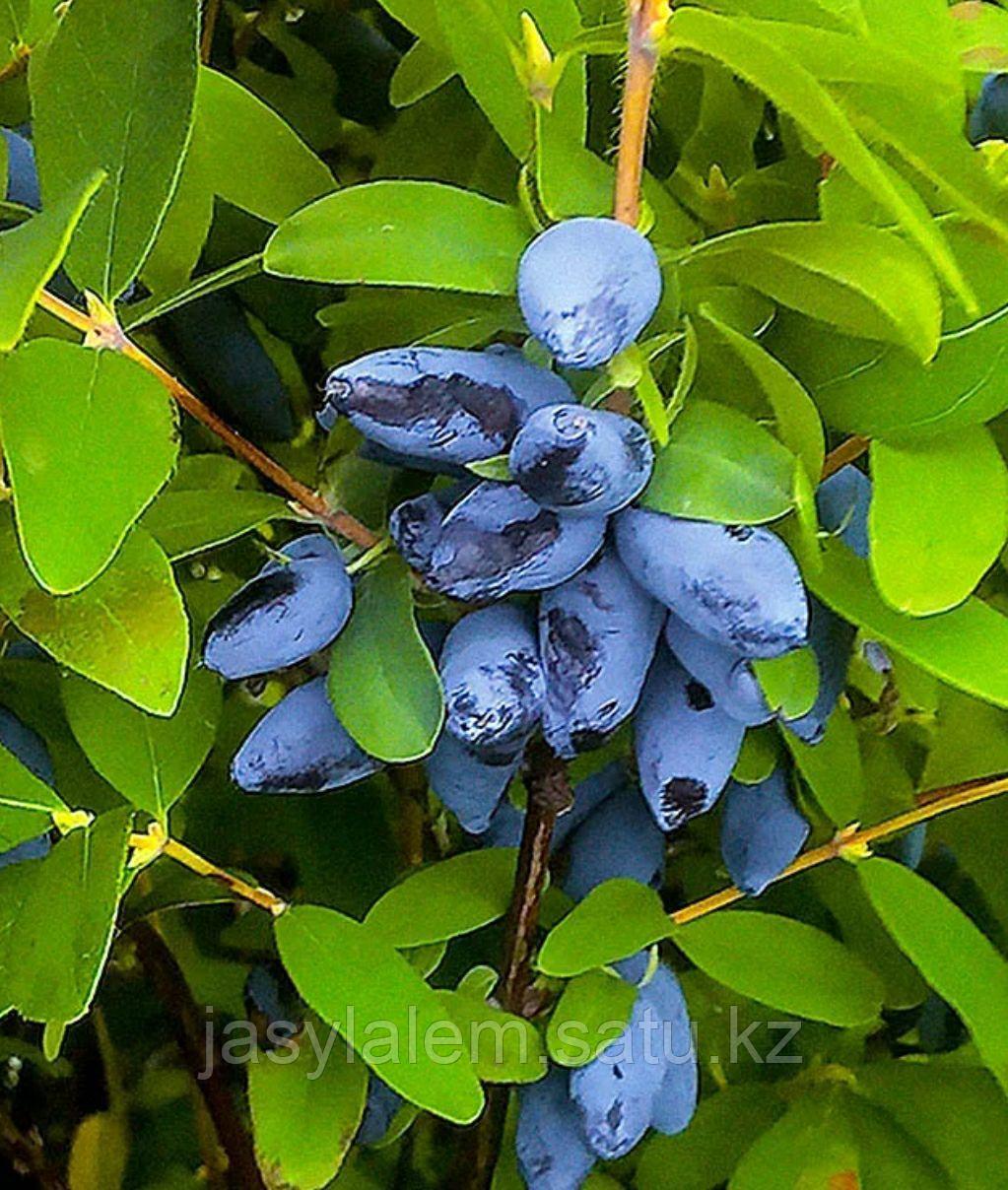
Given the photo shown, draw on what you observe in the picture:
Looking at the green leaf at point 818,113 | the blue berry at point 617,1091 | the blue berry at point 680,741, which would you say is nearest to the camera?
the green leaf at point 818,113

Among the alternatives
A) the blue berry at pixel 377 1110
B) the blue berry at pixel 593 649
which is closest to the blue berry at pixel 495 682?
the blue berry at pixel 593 649

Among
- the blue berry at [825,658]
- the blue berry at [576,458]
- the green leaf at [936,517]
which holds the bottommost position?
the blue berry at [825,658]

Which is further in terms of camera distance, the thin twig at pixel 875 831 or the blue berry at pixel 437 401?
the thin twig at pixel 875 831

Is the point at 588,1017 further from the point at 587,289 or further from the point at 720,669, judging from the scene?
the point at 587,289

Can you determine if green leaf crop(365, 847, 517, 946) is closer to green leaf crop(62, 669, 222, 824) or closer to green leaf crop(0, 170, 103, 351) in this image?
green leaf crop(62, 669, 222, 824)

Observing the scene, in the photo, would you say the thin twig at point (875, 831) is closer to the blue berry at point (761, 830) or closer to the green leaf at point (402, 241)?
the blue berry at point (761, 830)

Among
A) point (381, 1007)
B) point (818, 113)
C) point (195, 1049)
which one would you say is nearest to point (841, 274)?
point (818, 113)

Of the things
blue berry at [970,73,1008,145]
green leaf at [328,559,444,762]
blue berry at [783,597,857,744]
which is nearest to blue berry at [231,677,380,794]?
green leaf at [328,559,444,762]
